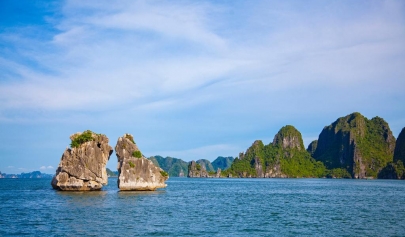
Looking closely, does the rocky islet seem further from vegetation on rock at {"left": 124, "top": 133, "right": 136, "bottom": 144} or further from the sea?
the sea

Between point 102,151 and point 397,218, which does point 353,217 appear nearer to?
point 397,218

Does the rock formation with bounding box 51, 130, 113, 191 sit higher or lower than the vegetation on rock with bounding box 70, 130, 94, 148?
lower

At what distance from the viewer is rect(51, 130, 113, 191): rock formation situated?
68.6 m

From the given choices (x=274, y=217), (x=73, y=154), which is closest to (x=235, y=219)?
(x=274, y=217)

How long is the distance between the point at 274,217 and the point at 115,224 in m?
15.5

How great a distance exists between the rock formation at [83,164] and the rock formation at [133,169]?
3.86 meters

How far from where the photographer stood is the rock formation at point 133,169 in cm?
6606

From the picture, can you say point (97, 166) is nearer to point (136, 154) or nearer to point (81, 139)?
point (81, 139)

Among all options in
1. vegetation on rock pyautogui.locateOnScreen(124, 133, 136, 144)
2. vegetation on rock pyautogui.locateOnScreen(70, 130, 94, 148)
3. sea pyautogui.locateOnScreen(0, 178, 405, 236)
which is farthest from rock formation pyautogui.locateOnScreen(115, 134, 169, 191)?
sea pyautogui.locateOnScreen(0, 178, 405, 236)

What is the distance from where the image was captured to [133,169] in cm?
6625

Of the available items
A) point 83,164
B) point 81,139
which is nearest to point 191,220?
point 83,164

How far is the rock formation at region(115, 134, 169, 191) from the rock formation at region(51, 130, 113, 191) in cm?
386

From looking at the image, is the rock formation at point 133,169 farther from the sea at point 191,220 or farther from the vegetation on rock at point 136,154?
the sea at point 191,220

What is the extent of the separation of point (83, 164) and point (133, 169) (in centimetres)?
869
